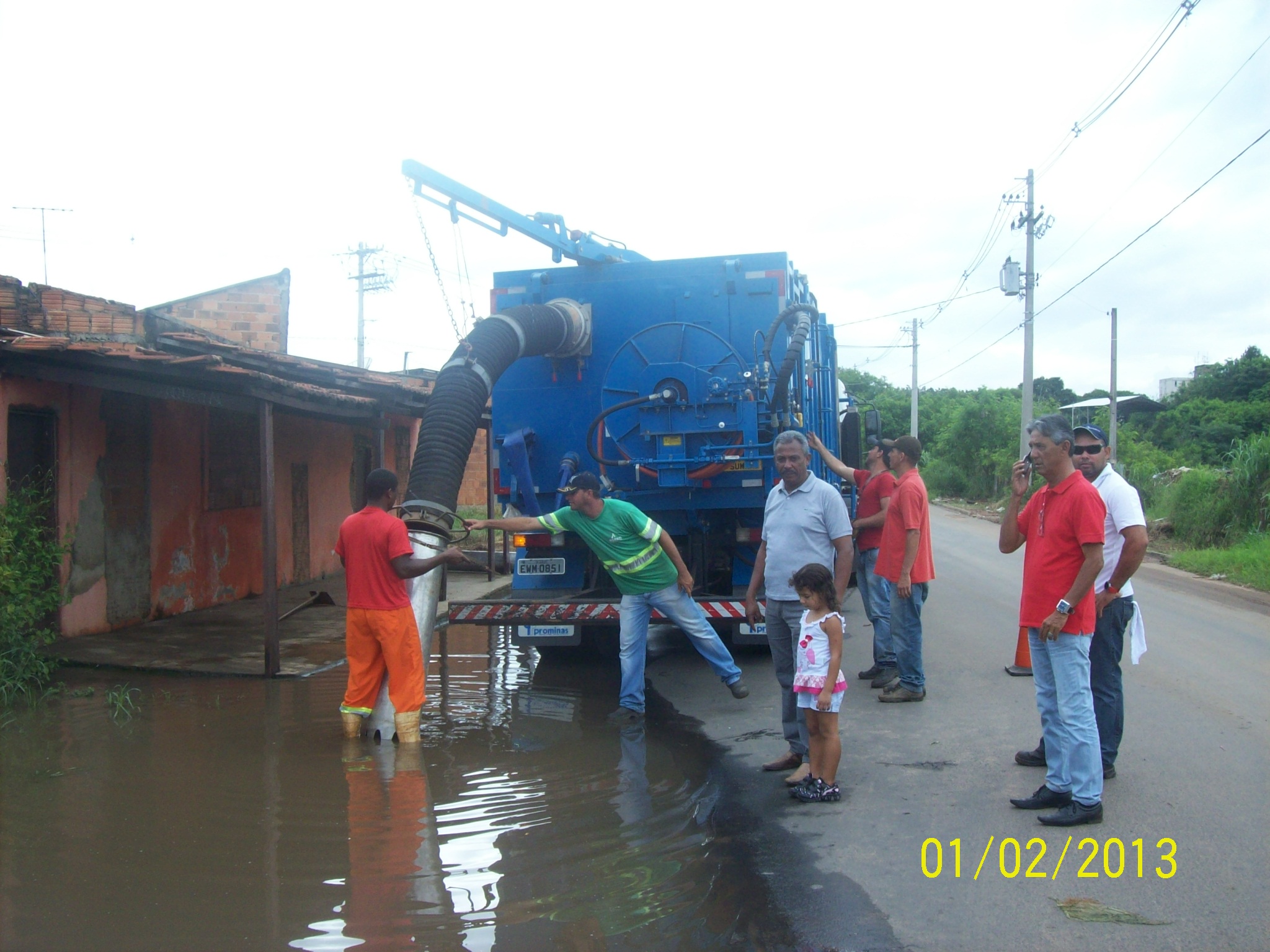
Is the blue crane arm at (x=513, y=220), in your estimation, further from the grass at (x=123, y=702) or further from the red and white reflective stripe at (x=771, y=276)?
the grass at (x=123, y=702)

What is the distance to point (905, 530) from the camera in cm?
662

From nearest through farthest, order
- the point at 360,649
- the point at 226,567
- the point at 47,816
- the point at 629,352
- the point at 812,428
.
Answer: the point at 47,816 → the point at 360,649 → the point at 629,352 → the point at 812,428 → the point at 226,567

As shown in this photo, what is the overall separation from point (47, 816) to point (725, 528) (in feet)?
16.7

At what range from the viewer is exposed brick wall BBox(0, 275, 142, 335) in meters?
9.55

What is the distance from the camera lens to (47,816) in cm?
480

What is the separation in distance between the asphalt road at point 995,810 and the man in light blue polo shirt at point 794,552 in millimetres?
405

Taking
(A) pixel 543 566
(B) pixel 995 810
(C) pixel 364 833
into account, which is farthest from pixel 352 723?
(B) pixel 995 810

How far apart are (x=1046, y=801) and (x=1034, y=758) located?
28.8 inches

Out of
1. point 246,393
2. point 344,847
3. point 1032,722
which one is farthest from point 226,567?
point 1032,722

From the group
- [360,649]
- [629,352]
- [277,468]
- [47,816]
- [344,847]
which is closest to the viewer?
[344,847]

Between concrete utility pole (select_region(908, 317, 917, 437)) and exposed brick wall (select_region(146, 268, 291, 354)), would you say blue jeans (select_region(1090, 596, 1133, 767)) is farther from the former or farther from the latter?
concrete utility pole (select_region(908, 317, 917, 437))

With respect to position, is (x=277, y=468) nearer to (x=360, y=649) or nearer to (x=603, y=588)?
(x=603, y=588)

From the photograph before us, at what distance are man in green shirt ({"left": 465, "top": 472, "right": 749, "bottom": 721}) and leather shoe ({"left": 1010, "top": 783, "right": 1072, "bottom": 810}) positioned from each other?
2.30m

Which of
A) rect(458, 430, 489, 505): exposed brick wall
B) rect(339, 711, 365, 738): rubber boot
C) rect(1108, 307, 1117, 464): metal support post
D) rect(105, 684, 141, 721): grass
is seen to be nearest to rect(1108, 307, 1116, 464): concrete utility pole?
rect(1108, 307, 1117, 464): metal support post
